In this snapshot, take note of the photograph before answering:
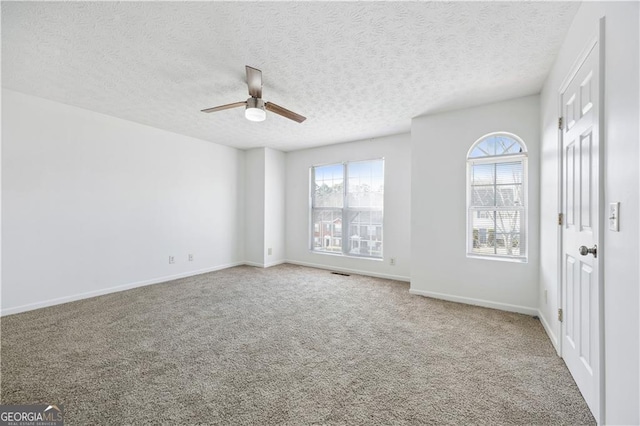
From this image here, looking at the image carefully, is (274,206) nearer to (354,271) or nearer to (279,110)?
(354,271)

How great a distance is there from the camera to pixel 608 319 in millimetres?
1319

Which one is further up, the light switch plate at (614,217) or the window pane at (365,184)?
the window pane at (365,184)

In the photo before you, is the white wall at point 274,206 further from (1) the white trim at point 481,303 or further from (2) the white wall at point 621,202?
(2) the white wall at point 621,202

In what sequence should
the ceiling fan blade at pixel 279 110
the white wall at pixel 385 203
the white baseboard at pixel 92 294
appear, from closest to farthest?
the ceiling fan blade at pixel 279 110, the white baseboard at pixel 92 294, the white wall at pixel 385 203

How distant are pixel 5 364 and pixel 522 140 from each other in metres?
5.32

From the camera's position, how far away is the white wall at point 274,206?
5660 millimetres

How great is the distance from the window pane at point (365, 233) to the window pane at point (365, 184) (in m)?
0.20

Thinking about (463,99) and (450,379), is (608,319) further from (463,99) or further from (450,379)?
(463,99)

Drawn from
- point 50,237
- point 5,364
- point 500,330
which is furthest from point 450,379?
point 50,237

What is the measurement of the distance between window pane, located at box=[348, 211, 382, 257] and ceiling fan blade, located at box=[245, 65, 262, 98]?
3152 mm

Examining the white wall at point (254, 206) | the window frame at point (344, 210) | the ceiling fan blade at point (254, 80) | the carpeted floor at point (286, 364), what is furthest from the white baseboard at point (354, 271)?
the ceiling fan blade at point (254, 80)

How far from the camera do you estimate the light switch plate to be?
48.7 inches

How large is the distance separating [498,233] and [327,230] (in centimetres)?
307

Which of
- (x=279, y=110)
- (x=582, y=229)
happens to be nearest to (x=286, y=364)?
(x=582, y=229)
